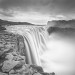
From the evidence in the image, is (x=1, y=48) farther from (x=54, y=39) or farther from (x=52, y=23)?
(x=52, y=23)

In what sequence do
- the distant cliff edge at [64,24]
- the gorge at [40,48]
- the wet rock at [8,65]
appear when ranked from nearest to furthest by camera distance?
1. the wet rock at [8,65]
2. the gorge at [40,48]
3. the distant cliff edge at [64,24]

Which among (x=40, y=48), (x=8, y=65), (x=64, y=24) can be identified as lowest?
(x=8, y=65)

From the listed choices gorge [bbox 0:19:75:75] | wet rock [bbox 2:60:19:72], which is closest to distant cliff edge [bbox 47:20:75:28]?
gorge [bbox 0:19:75:75]

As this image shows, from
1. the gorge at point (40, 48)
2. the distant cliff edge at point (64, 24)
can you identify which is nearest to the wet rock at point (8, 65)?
the gorge at point (40, 48)

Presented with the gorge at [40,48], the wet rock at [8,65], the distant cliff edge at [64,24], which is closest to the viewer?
the wet rock at [8,65]

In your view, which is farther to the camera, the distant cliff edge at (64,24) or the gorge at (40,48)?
the distant cliff edge at (64,24)

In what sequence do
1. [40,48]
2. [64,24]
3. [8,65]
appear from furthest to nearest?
[64,24], [40,48], [8,65]

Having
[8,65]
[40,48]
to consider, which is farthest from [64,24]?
[8,65]

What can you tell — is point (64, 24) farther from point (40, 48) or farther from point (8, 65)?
point (8, 65)

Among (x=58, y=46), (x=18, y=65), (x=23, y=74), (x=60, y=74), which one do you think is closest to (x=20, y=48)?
(x=18, y=65)

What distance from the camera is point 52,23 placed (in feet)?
89.4

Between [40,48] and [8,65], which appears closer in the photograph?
[8,65]

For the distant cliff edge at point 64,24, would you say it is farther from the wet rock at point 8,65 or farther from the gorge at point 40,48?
the wet rock at point 8,65

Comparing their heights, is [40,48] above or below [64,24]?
below
